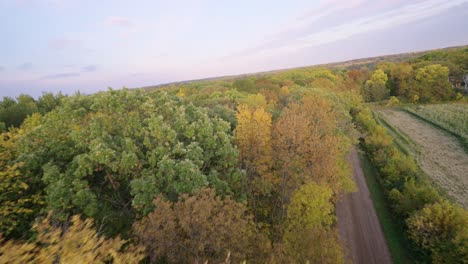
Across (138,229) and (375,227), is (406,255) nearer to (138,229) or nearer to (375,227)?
(375,227)

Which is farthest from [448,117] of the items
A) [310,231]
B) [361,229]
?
[310,231]

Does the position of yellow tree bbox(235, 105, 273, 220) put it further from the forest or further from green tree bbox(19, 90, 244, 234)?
green tree bbox(19, 90, 244, 234)

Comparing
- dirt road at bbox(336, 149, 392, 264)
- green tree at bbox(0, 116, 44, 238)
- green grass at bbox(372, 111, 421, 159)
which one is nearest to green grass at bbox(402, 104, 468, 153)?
green grass at bbox(372, 111, 421, 159)

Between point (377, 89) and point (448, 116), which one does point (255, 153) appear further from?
point (377, 89)

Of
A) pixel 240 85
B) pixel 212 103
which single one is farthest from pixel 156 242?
pixel 240 85

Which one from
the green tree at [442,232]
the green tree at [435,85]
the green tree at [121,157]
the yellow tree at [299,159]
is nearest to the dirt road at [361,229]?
the green tree at [442,232]
